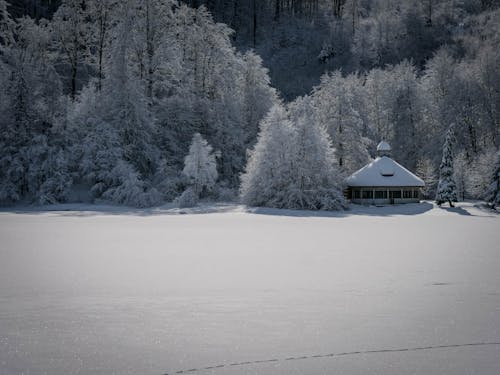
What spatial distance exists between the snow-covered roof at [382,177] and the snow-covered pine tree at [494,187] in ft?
21.5

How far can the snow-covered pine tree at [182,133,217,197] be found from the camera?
4972 cm

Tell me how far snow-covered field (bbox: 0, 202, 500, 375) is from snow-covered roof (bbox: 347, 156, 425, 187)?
97.1 feet

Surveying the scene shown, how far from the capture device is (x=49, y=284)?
44.0ft

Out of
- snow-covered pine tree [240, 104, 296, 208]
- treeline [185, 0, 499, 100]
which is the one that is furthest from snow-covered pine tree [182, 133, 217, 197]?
treeline [185, 0, 499, 100]

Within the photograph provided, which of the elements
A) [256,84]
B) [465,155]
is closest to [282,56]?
[256,84]

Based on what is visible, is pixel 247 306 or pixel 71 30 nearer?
pixel 247 306

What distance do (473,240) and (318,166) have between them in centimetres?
2611

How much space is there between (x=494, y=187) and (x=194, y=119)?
3112cm

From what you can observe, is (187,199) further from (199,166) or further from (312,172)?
(312,172)

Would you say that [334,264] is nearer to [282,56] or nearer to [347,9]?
[282,56]

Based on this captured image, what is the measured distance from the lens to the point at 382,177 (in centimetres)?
5284

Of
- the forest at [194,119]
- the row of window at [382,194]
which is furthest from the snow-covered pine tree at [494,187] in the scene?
the row of window at [382,194]

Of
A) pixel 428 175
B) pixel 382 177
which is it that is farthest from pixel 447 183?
pixel 428 175

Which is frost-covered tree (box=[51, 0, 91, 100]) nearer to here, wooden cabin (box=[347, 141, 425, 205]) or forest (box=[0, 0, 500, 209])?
forest (box=[0, 0, 500, 209])
